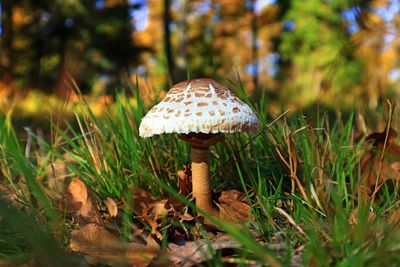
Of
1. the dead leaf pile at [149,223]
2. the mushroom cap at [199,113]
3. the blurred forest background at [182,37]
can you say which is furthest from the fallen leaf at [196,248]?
the blurred forest background at [182,37]

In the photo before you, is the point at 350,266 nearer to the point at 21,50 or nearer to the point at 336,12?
the point at 21,50

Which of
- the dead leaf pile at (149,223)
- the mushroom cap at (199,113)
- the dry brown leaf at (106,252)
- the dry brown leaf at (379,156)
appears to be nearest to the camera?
the dry brown leaf at (106,252)

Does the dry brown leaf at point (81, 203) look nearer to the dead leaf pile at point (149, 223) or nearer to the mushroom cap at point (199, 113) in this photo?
the dead leaf pile at point (149, 223)

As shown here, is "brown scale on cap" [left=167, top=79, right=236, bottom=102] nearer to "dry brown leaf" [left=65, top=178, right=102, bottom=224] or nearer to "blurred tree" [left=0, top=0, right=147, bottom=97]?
"dry brown leaf" [left=65, top=178, right=102, bottom=224]

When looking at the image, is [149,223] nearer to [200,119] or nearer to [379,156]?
[200,119]

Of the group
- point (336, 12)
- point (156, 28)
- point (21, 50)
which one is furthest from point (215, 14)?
point (21, 50)

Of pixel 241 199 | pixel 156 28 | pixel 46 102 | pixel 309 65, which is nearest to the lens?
pixel 241 199

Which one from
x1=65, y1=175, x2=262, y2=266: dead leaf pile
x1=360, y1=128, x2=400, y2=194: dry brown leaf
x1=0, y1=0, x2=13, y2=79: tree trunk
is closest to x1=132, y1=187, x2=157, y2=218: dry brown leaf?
x1=65, y1=175, x2=262, y2=266: dead leaf pile
